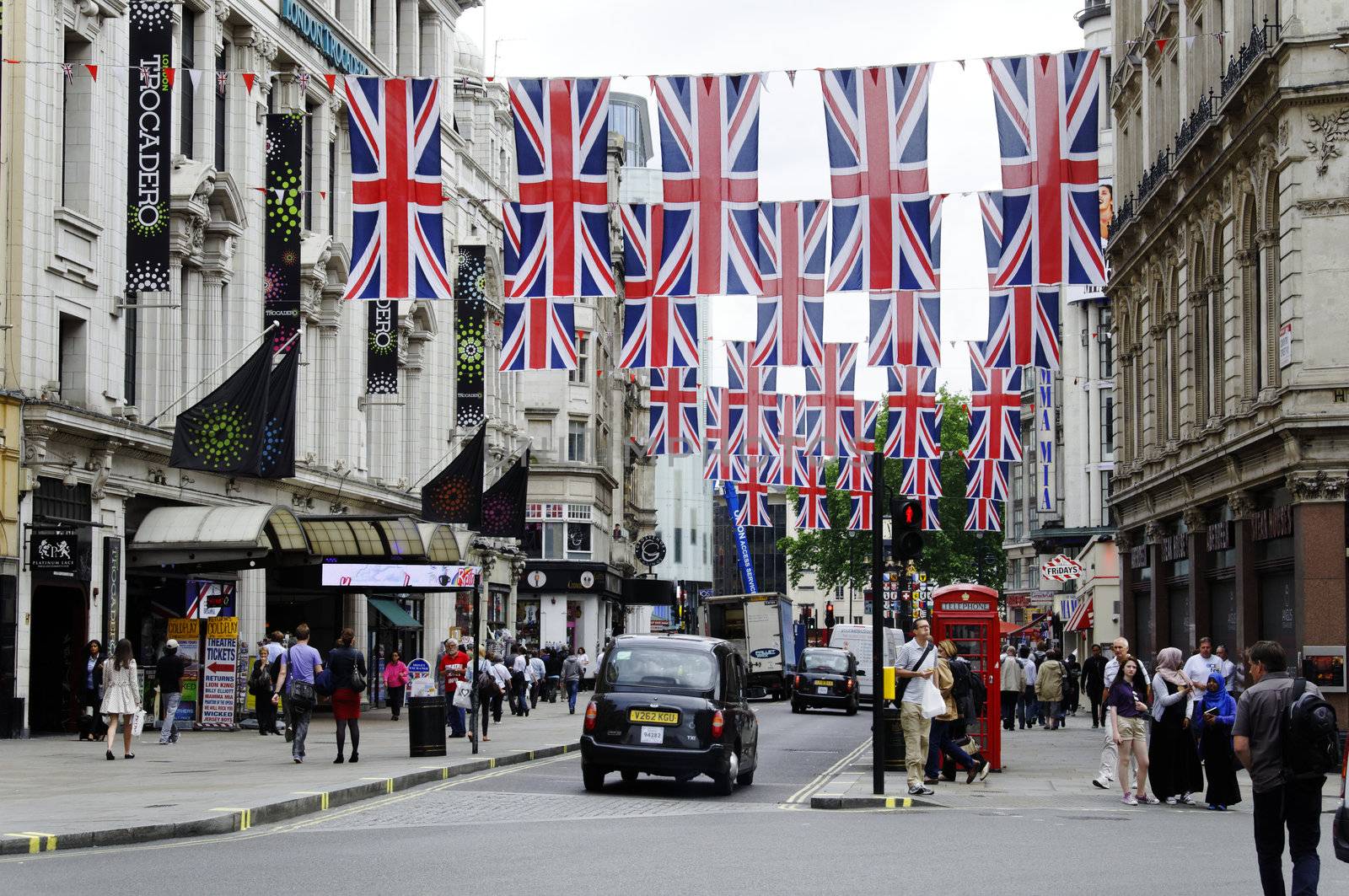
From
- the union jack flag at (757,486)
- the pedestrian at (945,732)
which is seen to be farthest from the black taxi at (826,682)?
the pedestrian at (945,732)

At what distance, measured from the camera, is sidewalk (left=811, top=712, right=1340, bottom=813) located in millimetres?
20453

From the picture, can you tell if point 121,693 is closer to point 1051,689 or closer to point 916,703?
point 916,703

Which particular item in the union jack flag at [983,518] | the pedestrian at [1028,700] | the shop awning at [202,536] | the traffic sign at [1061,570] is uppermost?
the union jack flag at [983,518]

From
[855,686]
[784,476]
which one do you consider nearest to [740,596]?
[855,686]

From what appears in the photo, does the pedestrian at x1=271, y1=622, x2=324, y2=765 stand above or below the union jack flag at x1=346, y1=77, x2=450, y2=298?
below

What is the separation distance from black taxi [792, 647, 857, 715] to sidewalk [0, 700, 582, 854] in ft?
52.1

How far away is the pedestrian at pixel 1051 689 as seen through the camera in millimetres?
41781

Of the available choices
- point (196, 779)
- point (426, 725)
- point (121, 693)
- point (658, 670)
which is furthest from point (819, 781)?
point (121, 693)

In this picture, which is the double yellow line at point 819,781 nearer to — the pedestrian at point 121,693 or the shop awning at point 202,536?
the pedestrian at point 121,693

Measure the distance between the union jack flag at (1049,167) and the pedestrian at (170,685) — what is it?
47.0 feet

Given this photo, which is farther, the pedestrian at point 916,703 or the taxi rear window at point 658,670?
the taxi rear window at point 658,670

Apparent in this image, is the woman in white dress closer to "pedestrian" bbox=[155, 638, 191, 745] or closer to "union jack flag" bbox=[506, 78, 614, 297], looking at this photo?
"pedestrian" bbox=[155, 638, 191, 745]

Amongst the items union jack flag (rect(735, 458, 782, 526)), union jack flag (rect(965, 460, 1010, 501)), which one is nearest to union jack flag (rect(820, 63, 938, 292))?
union jack flag (rect(735, 458, 782, 526))

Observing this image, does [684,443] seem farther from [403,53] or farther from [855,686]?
[403,53]
